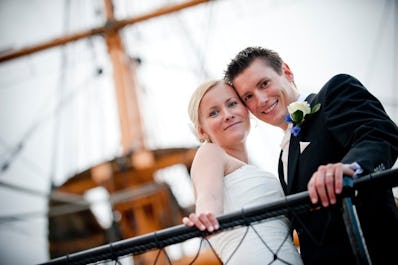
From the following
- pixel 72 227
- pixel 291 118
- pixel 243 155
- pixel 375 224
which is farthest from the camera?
pixel 72 227

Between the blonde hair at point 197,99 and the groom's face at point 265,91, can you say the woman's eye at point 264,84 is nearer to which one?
the groom's face at point 265,91

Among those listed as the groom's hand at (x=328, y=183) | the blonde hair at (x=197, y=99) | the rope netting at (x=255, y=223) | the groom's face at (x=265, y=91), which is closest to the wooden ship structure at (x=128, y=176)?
the blonde hair at (x=197, y=99)

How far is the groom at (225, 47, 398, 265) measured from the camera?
113 centimetres

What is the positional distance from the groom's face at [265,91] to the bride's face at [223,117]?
0.05 m

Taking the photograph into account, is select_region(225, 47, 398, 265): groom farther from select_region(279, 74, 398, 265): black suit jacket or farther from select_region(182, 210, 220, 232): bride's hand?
select_region(182, 210, 220, 232): bride's hand

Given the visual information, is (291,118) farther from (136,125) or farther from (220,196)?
(136,125)

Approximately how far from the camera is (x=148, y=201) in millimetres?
6031

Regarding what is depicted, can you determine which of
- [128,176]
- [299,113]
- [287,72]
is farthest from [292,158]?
[128,176]

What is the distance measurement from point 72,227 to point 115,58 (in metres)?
4.00

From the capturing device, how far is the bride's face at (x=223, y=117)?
1.72 m

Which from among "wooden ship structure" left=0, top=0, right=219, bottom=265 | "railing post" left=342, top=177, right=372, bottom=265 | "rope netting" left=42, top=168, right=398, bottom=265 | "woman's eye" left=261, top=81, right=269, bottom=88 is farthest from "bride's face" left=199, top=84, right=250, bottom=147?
"wooden ship structure" left=0, top=0, right=219, bottom=265

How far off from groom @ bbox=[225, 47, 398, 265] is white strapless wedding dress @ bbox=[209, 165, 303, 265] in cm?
7

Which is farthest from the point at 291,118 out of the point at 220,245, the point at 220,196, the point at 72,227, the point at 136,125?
the point at 72,227

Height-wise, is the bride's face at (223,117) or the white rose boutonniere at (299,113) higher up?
the bride's face at (223,117)
